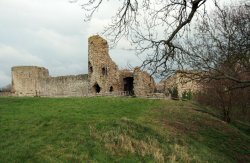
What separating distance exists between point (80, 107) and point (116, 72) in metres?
15.9

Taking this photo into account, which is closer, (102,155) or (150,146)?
(102,155)

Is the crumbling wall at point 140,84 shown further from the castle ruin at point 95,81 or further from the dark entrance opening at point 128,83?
the dark entrance opening at point 128,83

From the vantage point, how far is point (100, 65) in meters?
38.5

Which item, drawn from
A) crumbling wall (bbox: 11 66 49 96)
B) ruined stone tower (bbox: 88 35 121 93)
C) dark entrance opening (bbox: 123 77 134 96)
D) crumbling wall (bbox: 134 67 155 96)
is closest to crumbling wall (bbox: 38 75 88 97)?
crumbling wall (bbox: 11 66 49 96)

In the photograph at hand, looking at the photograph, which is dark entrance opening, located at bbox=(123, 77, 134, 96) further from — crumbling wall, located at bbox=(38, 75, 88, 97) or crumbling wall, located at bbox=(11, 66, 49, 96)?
crumbling wall, located at bbox=(11, 66, 49, 96)

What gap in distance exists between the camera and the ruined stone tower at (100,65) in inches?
1517

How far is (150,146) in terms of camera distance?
15953 mm

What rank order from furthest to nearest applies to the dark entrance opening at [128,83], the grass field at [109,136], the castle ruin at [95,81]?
the dark entrance opening at [128,83] → the castle ruin at [95,81] → the grass field at [109,136]

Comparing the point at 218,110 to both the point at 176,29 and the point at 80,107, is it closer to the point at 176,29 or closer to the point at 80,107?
the point at 80,107

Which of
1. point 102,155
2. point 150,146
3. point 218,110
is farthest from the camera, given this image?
point 218,110

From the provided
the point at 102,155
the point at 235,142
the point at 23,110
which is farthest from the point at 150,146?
the point at 23,110

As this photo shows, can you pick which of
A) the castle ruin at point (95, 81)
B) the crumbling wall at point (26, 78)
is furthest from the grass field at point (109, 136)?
the crumbling wall at point (26, 78)

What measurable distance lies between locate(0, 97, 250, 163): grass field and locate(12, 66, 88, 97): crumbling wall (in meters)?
16.8

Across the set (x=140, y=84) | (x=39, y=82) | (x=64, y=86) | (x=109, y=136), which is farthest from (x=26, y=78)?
(x=109, y=136)
